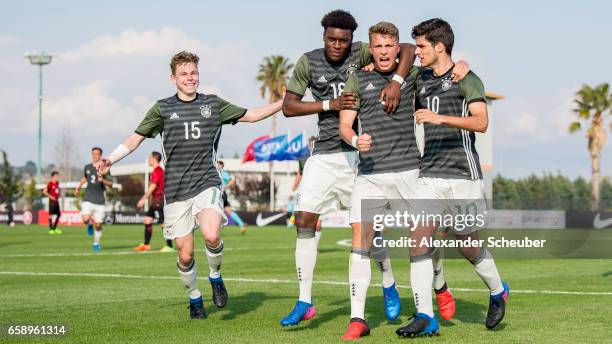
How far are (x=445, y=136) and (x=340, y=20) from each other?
138 centimetres

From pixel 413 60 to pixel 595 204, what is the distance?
4537cm

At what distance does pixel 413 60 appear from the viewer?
773cm

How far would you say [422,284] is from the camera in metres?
7.41

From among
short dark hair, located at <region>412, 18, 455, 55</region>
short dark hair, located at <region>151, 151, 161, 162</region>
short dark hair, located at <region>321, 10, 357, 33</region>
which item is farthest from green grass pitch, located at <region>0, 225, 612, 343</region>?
short dark hair, located at <region>151, 151, 161, 162</region>

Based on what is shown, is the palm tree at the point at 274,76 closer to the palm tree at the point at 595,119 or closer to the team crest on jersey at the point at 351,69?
the palm tree at the point at 595,119

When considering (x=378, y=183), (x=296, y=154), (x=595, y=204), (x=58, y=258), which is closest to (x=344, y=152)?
(x=378, y=183)

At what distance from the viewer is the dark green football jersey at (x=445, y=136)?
301 inches

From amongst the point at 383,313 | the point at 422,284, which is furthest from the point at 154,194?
the point at 422,284

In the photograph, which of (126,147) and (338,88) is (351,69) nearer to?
(338,88)

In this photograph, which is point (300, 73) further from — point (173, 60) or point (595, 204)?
point (595, 204)

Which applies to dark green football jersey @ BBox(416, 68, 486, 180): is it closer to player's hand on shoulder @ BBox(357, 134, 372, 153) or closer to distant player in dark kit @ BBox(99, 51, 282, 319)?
player's hand on shoulder @ BBox(357, 134, 372, 153)

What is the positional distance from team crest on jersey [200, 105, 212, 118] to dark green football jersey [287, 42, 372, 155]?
44.7 inches

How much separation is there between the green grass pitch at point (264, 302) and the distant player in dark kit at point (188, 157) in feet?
2.62

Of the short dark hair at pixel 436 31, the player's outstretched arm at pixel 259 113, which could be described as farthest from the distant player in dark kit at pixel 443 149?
the player's outstretched arm at pixel 259 113
